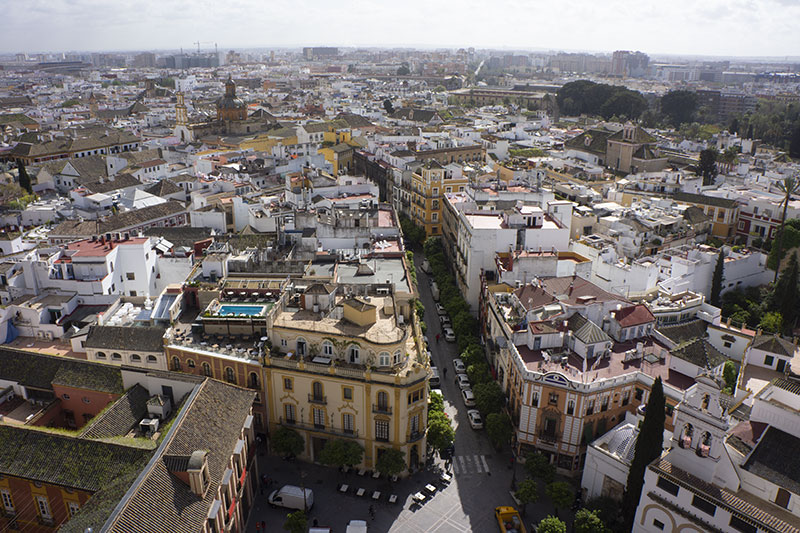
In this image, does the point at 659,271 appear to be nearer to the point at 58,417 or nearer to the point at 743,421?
the point at 743,421

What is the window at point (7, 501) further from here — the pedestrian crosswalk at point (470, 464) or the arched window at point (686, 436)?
the arched window at point (686, 436)

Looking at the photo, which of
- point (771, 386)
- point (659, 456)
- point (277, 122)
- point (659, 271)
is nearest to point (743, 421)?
point (771, 386)

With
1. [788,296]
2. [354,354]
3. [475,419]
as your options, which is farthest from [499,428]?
[788,296]

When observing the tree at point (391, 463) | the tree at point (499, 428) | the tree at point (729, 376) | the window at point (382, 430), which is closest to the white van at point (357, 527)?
the tree at point (391, 463)

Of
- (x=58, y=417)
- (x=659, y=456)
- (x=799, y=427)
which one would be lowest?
(x=58, y=417)

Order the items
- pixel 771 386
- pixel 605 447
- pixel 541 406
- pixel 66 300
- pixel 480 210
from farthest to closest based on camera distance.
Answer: pixel 480 210
pixel 66 300
pixel 541 406
pixel 605 447
pixel 771 386

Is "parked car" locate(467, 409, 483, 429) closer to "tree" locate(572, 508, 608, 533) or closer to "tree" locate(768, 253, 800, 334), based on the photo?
"tree" locate(572, 508, 608, 533)

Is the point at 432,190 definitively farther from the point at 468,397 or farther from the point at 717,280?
the point at 468,397
